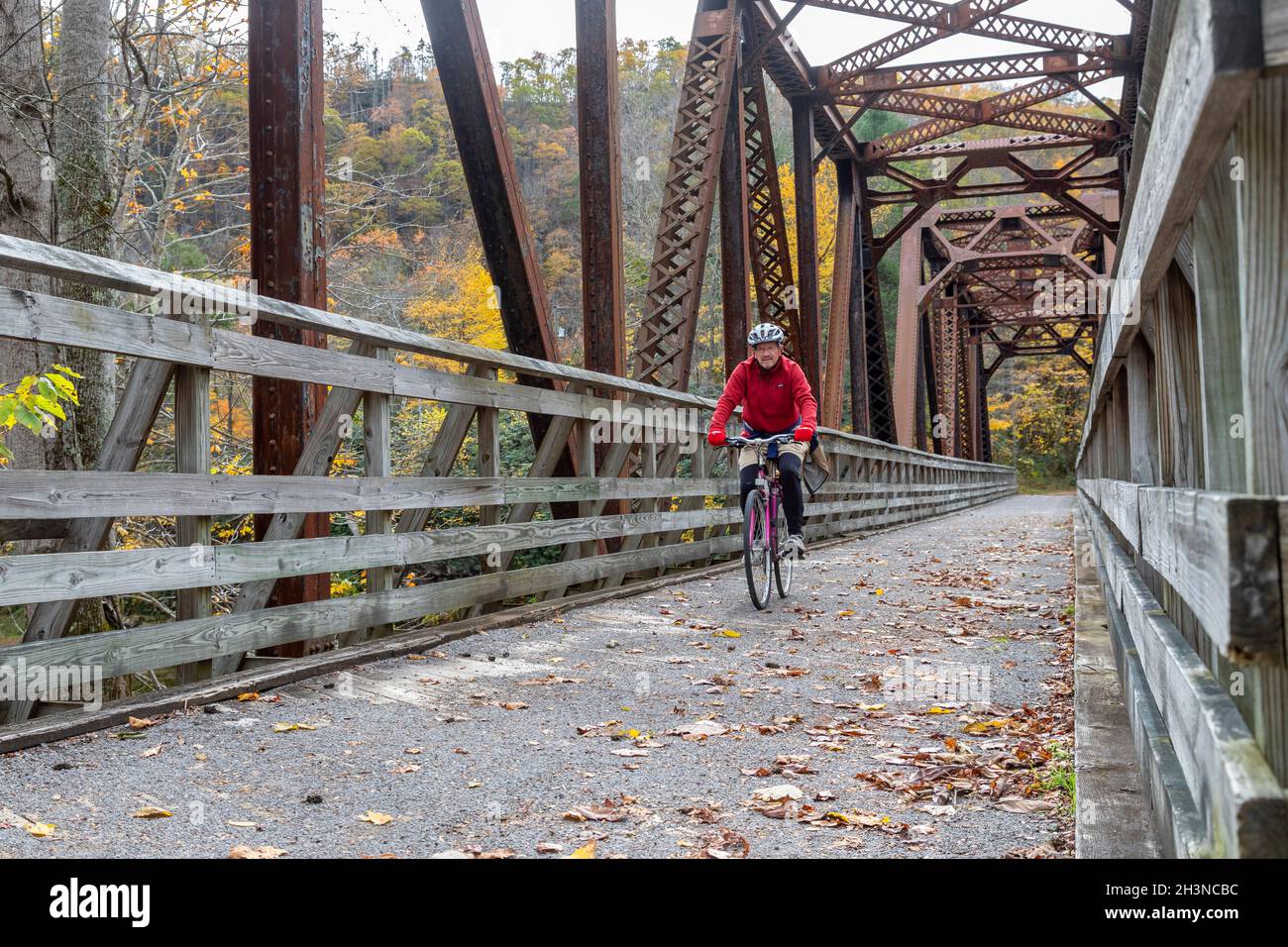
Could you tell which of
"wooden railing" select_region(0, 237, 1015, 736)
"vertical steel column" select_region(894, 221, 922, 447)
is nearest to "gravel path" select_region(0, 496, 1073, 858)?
"wooden railing" select_region(0, 237, 1015, 736)

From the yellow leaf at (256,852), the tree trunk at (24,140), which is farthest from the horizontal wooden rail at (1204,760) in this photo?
the tree trunk at (24,140)

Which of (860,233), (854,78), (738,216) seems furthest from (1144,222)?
(860,233)

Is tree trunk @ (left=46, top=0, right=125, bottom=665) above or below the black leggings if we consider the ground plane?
above

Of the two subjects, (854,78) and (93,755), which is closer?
(93,755)

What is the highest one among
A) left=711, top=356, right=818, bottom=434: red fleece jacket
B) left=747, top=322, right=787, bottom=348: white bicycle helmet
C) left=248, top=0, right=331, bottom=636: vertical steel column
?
left=248, top=0, right=331, bottom=636: vertical steel column

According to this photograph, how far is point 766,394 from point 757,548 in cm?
119

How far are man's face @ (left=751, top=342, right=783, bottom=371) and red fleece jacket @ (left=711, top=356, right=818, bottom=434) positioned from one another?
0.18ft

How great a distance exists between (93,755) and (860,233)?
20.0 m

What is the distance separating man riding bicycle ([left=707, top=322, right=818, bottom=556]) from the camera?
24.6 feet

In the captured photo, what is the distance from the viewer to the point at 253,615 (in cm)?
426

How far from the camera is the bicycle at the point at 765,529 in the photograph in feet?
23.1

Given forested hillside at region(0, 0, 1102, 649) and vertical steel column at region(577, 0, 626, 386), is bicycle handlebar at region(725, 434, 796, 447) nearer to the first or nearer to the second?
vertical steel column at region(577, 0, 626, 386)

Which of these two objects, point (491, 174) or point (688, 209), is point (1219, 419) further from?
point (688, 209)
